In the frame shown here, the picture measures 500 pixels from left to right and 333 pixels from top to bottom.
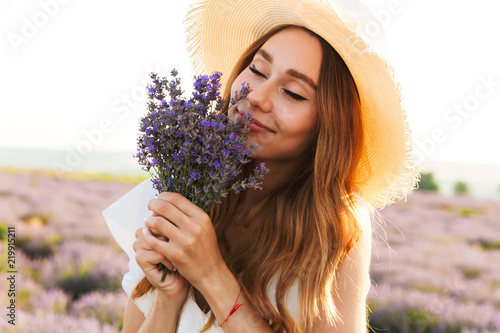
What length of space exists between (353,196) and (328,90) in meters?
0.53

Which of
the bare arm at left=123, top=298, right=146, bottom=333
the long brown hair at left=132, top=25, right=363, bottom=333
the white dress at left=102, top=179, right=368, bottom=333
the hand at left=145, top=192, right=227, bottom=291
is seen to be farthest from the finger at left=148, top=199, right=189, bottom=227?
the bare arm at left=123, top=298, right=146, bottom=333

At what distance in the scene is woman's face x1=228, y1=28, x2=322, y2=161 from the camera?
6.31 ft

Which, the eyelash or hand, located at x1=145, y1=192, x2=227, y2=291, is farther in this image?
the eyelash

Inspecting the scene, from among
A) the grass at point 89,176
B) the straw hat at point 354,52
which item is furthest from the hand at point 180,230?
the grass at point 89,176

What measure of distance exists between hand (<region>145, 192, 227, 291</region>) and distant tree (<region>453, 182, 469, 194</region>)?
10.6 meters

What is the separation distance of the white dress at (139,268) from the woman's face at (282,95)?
0.62 meters

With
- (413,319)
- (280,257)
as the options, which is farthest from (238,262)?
(413,319)

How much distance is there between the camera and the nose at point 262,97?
74.4 inches

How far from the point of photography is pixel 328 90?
2.08 metres

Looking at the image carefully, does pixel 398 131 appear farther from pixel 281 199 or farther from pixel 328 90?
pixel 281 199

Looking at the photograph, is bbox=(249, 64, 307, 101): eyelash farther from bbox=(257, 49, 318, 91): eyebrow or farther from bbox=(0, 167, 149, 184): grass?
bbox=(0, 167, 149, 184): grass

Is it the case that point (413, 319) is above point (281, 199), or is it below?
below

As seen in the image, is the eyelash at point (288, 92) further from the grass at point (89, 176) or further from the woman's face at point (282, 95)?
the grass at point (89, 176)

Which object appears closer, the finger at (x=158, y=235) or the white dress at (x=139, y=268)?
the finger at (x=158, y=235)
